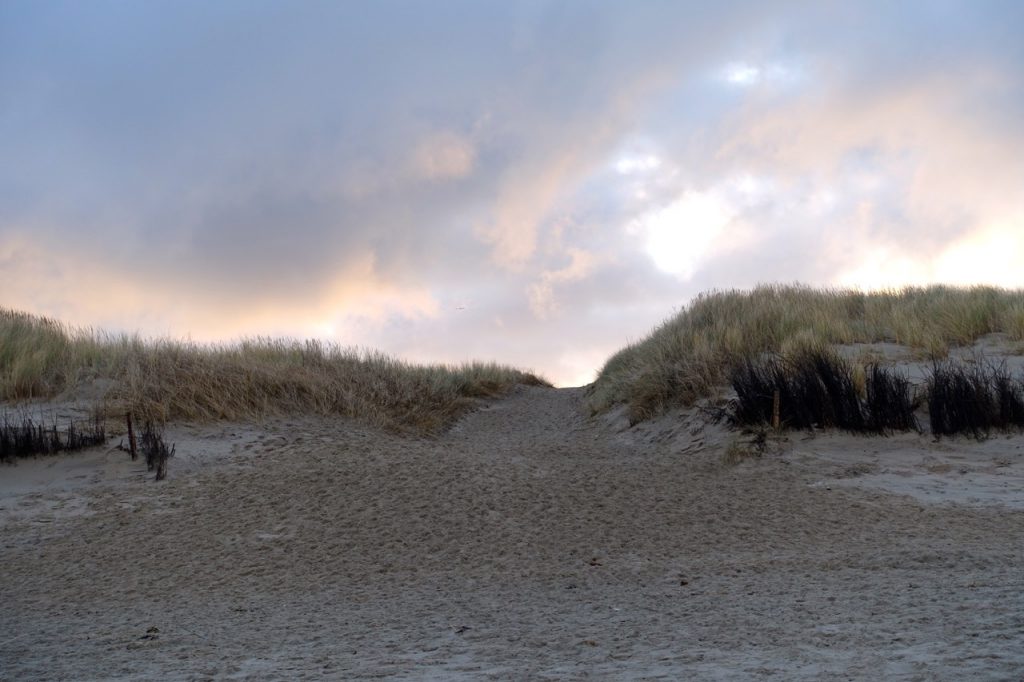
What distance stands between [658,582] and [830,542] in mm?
1616

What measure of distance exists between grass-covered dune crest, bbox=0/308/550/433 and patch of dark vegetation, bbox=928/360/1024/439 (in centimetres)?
682

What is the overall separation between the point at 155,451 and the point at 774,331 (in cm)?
894

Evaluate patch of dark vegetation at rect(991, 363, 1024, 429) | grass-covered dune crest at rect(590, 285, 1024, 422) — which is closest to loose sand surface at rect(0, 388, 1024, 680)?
patch of dark vegetation at rect(991, 363, 1024, 429)

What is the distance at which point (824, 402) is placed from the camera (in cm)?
995

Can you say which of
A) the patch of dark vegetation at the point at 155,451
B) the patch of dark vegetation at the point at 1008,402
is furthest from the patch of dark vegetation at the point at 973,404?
the patch of dark vegetation at the point at 155,451

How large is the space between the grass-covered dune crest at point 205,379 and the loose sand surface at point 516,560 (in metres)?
0.62

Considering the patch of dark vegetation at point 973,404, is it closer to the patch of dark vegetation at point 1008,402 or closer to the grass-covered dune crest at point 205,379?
the patch of dark vegetation at point 1008,402

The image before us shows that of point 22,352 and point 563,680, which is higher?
point 22,352

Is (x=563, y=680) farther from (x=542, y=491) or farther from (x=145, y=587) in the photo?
(x=542, y=491)

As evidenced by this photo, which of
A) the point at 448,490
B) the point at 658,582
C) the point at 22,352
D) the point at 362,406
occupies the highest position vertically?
the point at 22,352

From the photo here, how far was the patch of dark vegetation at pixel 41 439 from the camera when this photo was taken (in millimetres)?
8852

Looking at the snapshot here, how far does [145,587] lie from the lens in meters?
5.94

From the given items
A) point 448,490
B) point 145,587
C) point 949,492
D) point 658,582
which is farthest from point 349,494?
point 949,492

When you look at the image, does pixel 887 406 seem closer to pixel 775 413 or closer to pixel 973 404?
pixel 973 404
